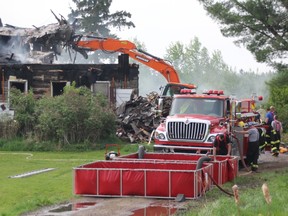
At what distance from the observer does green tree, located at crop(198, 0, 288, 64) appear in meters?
32.3

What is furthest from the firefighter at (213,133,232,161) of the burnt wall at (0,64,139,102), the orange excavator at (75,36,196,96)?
the orange excavator at (75,36,196,96)

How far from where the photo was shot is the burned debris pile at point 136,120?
32562mm

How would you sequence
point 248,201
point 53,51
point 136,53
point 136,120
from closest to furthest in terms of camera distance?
point 248,201, point 136,120, point 136,53, point 53,51

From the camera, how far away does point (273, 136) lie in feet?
87.4

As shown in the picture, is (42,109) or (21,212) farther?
(42,109)

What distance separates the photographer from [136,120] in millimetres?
33531

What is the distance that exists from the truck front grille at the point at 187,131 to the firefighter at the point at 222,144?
460 mm

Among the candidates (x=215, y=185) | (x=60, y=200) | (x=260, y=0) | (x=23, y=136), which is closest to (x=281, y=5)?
(x=260, y=0)

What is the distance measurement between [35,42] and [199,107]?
21.4 metres

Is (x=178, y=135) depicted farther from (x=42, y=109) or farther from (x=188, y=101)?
(x=42, y=109)

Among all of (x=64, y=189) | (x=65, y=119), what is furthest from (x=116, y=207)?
(x=65, y=119)

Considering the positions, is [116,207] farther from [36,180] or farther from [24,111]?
[24,111]

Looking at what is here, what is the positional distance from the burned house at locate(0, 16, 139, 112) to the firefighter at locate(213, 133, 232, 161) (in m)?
16.9

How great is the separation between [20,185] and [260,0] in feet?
59.8
